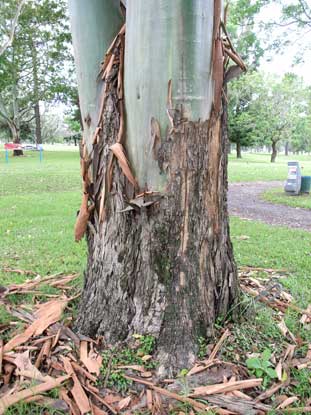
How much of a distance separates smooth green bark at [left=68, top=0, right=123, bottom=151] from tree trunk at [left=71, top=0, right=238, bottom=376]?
0.08 ft

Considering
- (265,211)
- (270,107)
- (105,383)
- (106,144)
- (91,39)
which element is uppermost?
(270,107)

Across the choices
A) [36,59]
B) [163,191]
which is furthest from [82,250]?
[36,59]

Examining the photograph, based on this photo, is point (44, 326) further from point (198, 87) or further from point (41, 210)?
point (41, 210)

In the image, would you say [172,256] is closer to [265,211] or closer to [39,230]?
[39,230]

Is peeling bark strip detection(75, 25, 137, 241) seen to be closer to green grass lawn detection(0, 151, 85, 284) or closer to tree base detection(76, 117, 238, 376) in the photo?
tree base detection(76, 117, 238, 376)

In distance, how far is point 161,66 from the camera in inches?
62.7

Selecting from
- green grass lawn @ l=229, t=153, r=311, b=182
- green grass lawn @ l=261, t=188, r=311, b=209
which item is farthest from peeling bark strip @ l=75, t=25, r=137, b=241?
green grass lawn @ l=229, t=153, r=311, b=182

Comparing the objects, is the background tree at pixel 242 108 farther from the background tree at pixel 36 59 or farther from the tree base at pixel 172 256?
the tree base at pixel 172 256

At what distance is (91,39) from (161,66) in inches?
18.3

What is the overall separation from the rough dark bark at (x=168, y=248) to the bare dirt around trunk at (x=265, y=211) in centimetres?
444

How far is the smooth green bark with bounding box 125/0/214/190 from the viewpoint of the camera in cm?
155

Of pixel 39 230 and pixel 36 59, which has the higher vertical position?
pixel 36 59

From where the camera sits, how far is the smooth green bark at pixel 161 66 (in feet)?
5.07

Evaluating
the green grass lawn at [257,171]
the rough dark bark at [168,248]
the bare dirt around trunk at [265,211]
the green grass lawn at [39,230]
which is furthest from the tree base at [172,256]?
the green grass lawn at [257,171]
